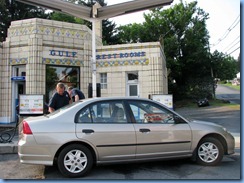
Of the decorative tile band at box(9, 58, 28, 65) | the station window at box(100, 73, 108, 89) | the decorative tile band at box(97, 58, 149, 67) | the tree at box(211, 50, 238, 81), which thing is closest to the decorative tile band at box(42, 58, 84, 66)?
the decorative tile band at box(9, 58, 28, 65)

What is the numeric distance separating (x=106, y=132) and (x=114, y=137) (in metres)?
0.18

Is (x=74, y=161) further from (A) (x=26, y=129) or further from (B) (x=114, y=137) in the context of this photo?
(A) (x=26, y=129)

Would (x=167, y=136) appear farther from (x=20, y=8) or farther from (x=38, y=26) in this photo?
(x=20, y=8)

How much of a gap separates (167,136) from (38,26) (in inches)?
400

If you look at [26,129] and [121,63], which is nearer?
[26,129]

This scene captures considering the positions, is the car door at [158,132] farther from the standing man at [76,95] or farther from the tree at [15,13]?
the tree at [15,13]

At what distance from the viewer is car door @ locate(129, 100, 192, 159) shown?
16.4 ft

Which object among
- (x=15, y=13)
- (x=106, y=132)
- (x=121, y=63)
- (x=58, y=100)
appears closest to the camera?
(x=106, y=132)

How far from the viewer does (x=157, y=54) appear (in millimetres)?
13258

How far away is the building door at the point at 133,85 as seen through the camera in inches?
532

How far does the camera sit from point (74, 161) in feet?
15.4

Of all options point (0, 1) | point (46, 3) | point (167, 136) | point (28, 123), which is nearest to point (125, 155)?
point (167, 136)

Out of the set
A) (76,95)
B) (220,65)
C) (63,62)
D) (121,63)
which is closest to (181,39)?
(220,65)

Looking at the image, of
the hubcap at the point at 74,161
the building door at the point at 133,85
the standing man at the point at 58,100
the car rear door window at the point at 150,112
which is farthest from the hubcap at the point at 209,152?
the building door at the point at 133,85
